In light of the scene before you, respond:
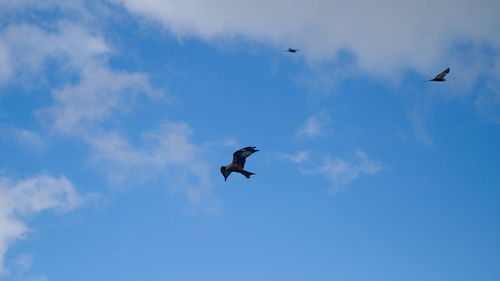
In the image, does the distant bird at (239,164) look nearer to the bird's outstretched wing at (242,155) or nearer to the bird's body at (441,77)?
the bird's outstretched wing at (242,155)

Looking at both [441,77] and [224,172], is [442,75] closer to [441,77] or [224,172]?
[441,77]

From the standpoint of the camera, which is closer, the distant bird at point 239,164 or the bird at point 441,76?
the distant bird at point 239,164

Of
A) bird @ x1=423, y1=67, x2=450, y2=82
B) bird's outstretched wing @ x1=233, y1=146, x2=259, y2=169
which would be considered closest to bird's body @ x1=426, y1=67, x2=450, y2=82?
bird @ x1=423, y1=67, x2=450, y2=82

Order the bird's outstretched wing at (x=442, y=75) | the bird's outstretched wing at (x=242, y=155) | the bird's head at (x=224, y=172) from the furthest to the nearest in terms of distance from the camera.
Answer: the bird's outstretched wing at (x=442, y=75)
the bird's head at (x=224, y=172)
the bird's outstretched wing at (x=242, y=155)

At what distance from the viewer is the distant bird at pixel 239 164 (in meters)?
28.4

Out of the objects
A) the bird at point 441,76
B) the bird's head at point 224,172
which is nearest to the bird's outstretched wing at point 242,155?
the bird's head at point 224,172

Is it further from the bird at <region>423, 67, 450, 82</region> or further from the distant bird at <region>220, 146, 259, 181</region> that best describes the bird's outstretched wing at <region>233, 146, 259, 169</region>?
the bird at <region>423, 67, 450, 82</region>

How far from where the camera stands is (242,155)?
28859 mm

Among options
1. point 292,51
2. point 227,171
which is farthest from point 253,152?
point 292,51

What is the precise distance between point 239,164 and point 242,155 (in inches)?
28.4

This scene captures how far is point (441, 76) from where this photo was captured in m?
36.2

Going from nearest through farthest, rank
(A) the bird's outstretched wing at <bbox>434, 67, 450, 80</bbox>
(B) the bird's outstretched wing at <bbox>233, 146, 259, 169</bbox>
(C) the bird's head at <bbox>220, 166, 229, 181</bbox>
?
A: 1. (B) the bird's outstretched wing at <bbox>233, 146, 259, 169</bbox>
2. (C) the bird's head at <bbox>220, 166, 229, 181</bbox>
3. (A) the bird's outstretched wing at <bbox>434, 67, 450, 80</bbox>

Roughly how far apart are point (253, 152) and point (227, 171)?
2405 mm

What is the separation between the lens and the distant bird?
1120 inches
